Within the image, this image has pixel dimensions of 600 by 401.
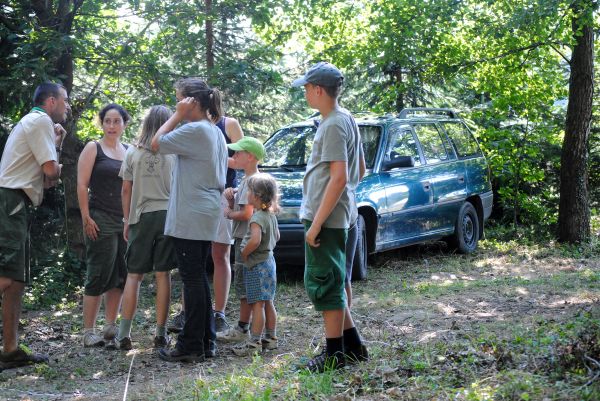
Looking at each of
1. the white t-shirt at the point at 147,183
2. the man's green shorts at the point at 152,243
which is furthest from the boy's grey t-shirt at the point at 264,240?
the white t-shirt at the point at 147,183

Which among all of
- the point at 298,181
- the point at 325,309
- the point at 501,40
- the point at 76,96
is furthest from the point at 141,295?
the point at 501,40

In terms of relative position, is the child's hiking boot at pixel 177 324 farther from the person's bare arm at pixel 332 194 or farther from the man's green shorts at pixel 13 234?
the person's bare arm at pixel 332 194

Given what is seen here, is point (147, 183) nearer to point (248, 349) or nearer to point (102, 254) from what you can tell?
point (102, 254)

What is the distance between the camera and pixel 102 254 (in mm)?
7223

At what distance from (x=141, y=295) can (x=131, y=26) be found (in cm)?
416

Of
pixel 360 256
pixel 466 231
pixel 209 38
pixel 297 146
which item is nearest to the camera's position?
pixel 360 256

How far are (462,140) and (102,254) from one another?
7.38 meters

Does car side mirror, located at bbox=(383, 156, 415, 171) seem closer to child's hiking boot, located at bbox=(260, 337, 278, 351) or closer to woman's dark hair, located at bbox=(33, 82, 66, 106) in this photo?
child's hiking boot, located at bbox=(260, 337, 278, 351)

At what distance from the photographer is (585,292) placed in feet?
29.1

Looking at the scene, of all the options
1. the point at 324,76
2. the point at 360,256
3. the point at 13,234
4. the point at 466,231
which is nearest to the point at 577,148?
the point at 466,231

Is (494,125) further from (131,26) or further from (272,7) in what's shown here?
(131,26)

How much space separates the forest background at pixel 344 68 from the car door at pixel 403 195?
1.80 metres

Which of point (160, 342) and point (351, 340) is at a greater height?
point (351, 340)

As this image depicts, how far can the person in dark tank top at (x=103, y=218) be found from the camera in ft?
23.5
